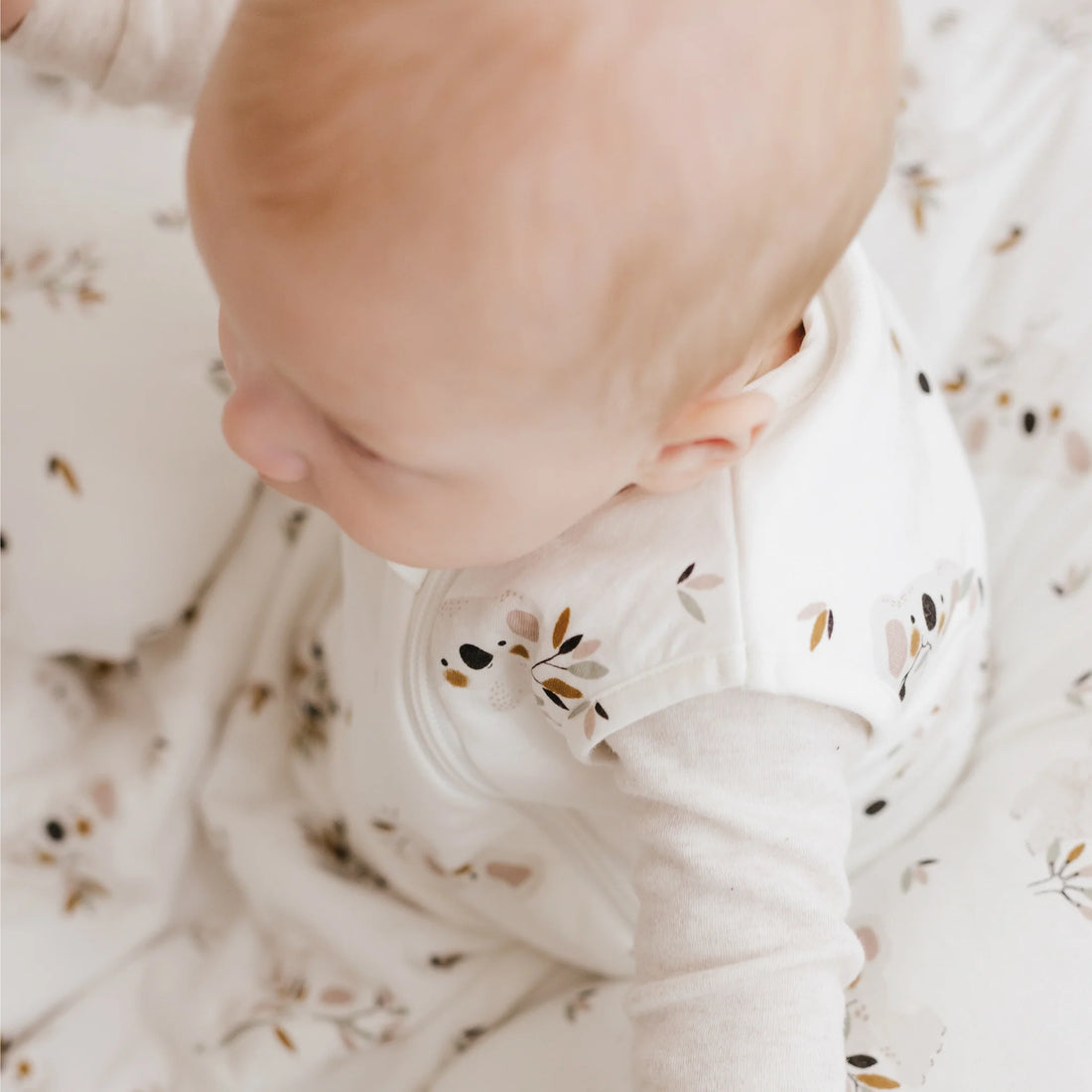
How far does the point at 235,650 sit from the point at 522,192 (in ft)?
1.94

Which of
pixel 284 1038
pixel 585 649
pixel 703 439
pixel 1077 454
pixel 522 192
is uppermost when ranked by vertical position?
pixel 522 192

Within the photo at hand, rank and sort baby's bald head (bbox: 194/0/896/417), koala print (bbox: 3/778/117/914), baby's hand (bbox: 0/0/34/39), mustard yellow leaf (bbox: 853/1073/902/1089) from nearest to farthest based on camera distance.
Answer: baby's bald head (bbox: 194/0/896/417)
mustard yellow leaf (bbox: 853/1073/902/1089)
baby's hand (bbox: 0/0/34/39)
koala print (bbox: 3/778/117/914)

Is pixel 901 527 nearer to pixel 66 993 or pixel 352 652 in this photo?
pixel 352 652

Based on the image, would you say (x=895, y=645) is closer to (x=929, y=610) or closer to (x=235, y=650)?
(x=929, y=610)

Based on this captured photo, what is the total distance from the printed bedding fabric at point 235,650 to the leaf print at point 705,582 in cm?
29

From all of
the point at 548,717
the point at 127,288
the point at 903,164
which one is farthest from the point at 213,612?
the point at 903,164

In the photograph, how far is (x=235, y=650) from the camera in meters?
Answer: 0.91

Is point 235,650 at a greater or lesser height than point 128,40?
lesser

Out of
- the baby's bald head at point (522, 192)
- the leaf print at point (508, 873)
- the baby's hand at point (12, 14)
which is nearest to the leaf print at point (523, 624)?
the baby's bald head at point (522, 192)

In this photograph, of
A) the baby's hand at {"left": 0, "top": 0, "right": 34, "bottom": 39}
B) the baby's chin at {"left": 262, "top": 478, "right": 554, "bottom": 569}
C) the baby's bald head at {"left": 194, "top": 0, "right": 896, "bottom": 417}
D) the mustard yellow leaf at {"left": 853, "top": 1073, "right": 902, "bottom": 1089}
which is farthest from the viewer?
the baby's hand at {"left": 0, "top": 0, "right": 34, "bottom": 39}

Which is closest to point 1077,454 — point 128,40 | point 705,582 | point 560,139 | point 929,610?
point 929,610

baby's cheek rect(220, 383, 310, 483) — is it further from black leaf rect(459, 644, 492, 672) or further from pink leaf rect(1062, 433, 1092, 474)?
pink leaf rect(1062, 433, 1092, 474)

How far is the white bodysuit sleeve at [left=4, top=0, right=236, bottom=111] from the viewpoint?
762 millimetres

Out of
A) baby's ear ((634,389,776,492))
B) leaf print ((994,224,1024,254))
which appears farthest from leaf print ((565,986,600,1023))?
leaf print ((994,224,1024,254))
